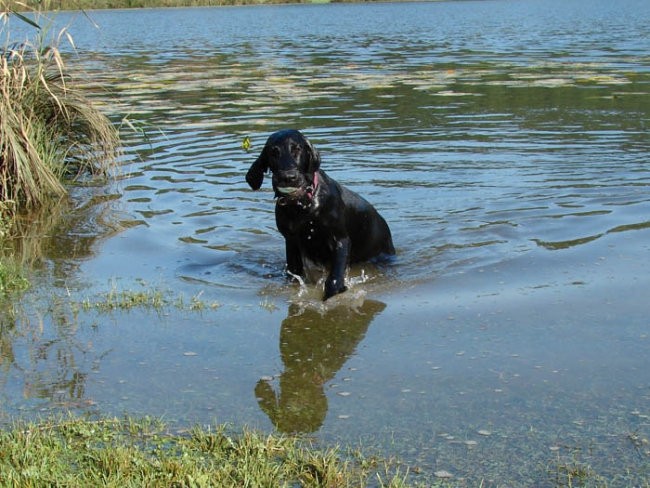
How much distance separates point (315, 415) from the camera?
4996mm

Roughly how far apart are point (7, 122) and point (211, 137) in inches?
218

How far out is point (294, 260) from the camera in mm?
7758

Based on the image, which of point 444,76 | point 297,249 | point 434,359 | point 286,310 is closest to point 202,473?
point 434,359

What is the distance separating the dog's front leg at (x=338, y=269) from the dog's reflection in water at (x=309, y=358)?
0.28 meters

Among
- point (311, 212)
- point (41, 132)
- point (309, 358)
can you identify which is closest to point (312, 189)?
point (311, 212)

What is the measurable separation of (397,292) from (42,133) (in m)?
5.09

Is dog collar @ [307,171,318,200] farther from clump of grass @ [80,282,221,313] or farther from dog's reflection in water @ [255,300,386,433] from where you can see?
clump of grass @ [80,282,221,313]

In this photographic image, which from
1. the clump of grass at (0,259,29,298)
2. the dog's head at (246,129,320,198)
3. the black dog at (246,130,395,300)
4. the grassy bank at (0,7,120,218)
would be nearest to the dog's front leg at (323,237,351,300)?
the black dog at (246,130,395,300)

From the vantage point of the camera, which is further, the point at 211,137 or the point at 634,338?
the point at 211,137

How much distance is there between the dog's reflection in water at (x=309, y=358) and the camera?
5.04 metres

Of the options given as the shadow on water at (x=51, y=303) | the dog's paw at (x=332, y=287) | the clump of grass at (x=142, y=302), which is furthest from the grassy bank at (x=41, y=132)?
the dog's paw at (x=332, y=287)

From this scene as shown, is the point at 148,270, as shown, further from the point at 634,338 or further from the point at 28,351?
the point at 634,338

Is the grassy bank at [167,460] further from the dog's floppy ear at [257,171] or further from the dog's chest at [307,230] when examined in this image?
the dog's floppy ear at [257,171]

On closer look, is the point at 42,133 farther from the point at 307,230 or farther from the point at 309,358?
the point at 309,358
